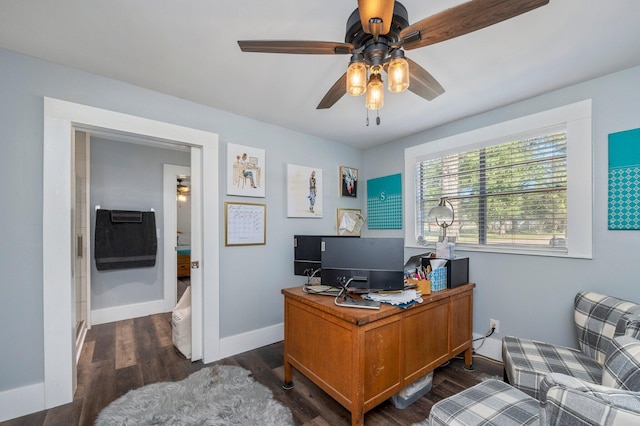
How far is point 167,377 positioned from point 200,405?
0.60 m

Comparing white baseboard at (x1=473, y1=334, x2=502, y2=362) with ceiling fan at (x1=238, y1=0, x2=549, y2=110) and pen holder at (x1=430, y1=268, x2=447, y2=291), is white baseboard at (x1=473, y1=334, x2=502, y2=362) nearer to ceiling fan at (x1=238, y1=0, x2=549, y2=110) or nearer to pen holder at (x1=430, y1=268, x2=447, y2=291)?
pen holder at (x1=430, y1=268, x2=447, y2=291)

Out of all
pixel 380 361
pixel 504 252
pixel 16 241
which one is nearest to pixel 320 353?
pixel 380 361

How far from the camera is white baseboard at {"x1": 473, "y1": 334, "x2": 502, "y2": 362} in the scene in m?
2.54

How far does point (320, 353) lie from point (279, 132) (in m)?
2.38

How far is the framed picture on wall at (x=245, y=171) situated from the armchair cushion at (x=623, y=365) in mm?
2765

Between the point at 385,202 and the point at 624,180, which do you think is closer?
the point at 624,180

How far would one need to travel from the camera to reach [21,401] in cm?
181

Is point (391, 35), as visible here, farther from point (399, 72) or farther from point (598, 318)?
point (598, 318)

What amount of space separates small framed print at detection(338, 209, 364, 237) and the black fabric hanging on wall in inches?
106

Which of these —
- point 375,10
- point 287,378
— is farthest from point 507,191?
point 287,378

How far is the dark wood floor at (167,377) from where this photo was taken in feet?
5.91

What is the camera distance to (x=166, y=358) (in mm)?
2600

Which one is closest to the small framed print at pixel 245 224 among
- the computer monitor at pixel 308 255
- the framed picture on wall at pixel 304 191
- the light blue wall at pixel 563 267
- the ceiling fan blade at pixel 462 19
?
the framed picture on wall at pixel 304 191

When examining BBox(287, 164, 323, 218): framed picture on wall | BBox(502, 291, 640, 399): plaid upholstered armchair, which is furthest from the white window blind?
BBox(287, 164, 323, 218): framed picture on wall
